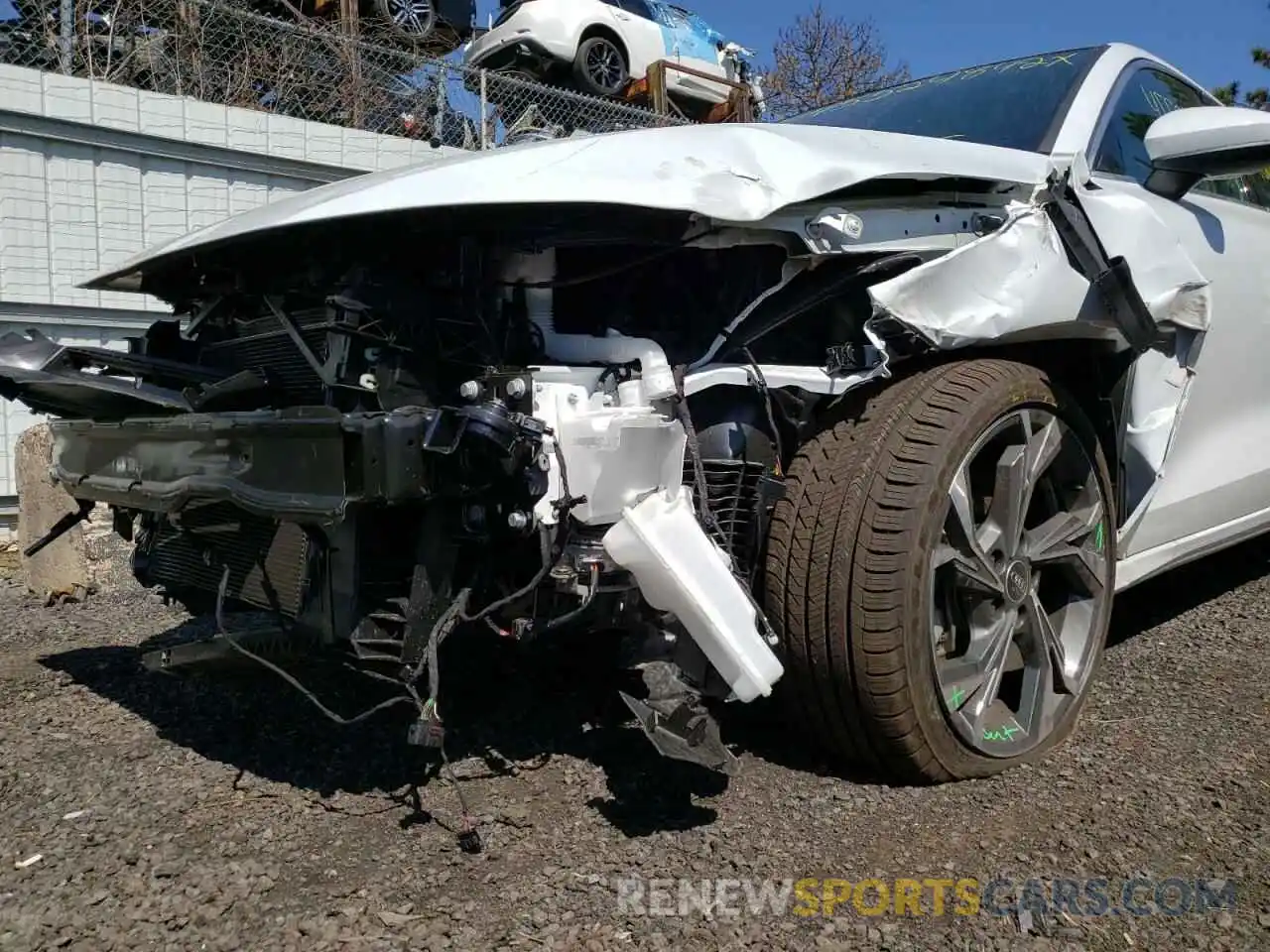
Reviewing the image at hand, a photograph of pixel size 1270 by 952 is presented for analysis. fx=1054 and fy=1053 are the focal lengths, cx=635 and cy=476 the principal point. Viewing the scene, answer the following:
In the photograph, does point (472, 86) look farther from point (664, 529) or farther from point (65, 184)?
point (664, 529)

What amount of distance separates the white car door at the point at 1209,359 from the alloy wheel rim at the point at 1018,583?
362mm

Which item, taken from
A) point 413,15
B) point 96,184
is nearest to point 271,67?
point 96,184

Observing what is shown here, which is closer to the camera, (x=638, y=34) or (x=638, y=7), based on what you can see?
(x=638, y=34)

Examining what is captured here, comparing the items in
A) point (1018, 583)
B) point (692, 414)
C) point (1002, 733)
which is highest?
point (692, 414)

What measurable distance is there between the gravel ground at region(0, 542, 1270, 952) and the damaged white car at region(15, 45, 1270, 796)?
0.22 metres

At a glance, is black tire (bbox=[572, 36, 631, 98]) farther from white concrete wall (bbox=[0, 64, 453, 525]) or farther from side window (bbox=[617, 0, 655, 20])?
white concrete wall (bbox=[0, 64, 453, 525])

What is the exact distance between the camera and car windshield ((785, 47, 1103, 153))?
3.03m

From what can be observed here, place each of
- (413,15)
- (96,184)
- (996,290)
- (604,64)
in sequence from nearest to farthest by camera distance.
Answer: (996,290), (96,184), (413,15), (604,64)

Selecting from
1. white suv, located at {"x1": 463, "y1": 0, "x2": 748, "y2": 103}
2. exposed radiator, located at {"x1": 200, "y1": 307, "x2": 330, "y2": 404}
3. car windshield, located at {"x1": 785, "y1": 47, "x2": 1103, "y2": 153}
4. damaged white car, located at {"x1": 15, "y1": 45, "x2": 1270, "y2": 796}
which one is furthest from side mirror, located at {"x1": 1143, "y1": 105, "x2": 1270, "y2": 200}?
white suv, located at {"x1": 463, "y1": 0, "x2": 748, "y2": 103}

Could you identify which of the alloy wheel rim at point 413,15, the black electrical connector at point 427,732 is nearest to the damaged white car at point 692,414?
the black electrical connector at point 427,732

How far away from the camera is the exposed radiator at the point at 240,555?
87.1 inches

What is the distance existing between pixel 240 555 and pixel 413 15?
29.6 feet

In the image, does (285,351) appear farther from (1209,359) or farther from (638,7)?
(638,7)

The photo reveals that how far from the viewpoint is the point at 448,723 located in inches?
115
